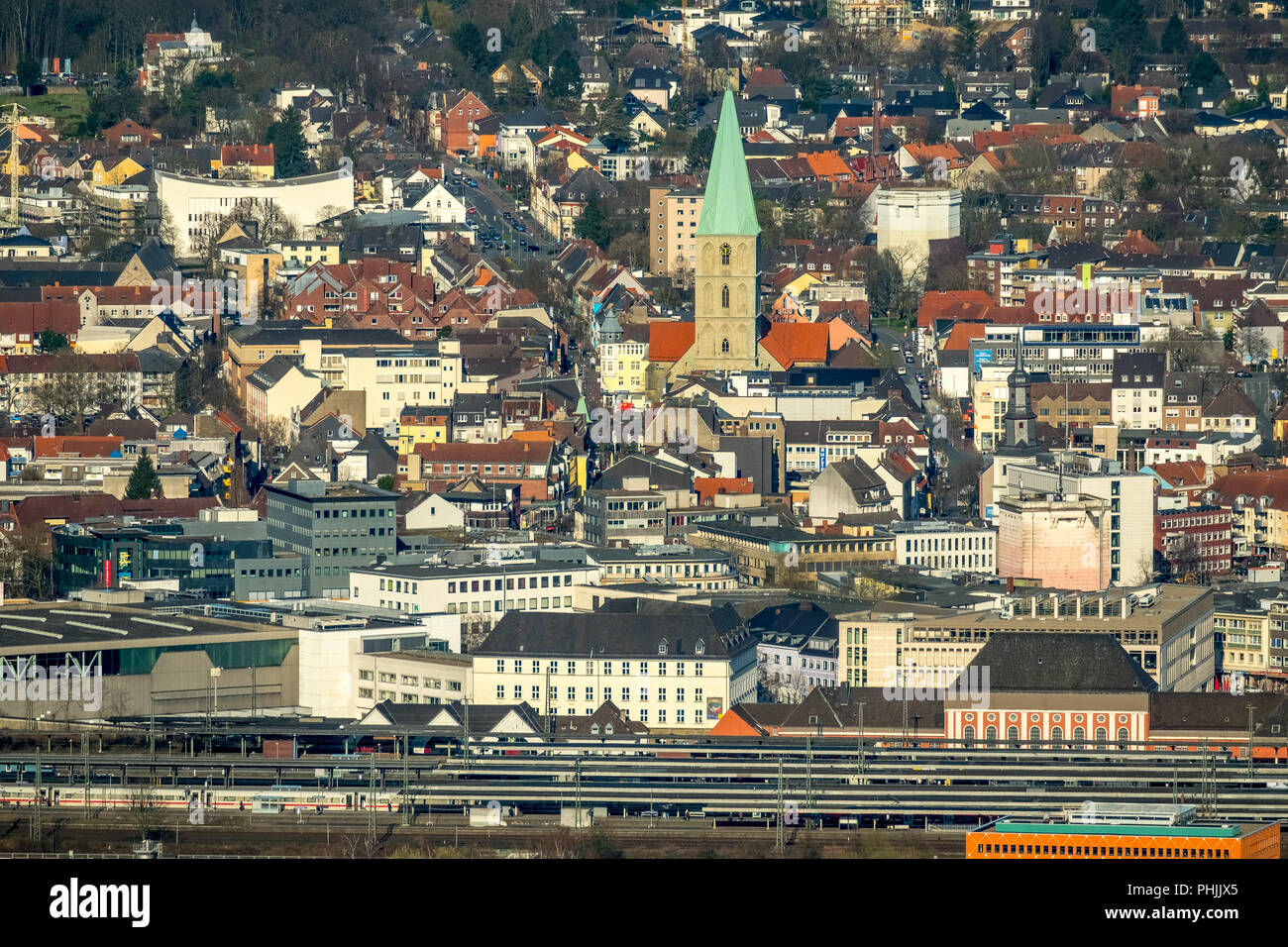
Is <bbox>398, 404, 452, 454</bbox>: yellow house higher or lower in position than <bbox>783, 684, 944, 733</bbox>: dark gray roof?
higher

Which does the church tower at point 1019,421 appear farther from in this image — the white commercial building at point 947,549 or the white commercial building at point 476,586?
the white commercial building at point 476,586

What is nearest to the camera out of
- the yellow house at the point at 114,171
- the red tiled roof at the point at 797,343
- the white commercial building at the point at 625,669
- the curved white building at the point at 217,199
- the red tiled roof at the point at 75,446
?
the white commercial building at the point at 625,669

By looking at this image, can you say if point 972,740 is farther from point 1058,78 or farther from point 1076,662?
point 1058,78

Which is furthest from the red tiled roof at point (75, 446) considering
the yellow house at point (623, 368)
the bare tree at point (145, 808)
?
the bare tree at point (145, 808)

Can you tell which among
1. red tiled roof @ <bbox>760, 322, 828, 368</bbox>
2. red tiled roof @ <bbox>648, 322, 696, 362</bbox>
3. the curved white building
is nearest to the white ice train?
red tiled roof @ <bbox>648, 322, 696, 362</bbox>

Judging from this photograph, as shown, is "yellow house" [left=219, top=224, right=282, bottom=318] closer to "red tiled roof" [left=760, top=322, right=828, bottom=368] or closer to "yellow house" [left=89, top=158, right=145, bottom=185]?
"yellow house" [left=89, top=158, right=145, bottom=185]

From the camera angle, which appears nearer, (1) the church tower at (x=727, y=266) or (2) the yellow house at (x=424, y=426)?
(2) the yellow house at (x=424, y=426)


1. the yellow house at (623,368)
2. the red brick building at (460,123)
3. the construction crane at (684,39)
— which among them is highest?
the construction crane at (684,39)
